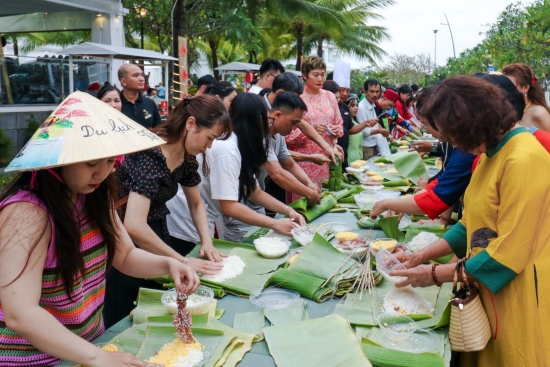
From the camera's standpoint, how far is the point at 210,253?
8.11 ft

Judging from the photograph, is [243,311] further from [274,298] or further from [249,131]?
[249,131]

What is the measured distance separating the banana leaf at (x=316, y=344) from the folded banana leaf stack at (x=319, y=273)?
0.96 feet

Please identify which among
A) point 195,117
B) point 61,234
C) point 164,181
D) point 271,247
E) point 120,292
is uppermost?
point 195,117

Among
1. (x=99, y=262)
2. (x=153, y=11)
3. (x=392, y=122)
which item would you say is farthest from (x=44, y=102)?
(x=99, y=262)

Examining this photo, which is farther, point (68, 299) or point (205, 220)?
point (205, 220)

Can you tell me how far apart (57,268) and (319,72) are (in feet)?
12.6

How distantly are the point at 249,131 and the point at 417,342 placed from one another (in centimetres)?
152

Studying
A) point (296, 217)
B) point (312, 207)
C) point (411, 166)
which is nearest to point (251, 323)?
point (296, 217)

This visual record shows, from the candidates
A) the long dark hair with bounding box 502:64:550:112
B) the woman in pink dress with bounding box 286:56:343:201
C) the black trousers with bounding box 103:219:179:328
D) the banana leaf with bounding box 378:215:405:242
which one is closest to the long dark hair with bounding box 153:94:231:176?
the black trousers with bounding box 103:219:179:328

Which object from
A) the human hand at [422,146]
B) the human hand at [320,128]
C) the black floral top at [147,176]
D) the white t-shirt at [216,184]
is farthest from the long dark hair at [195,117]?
the human hand at [422,146]

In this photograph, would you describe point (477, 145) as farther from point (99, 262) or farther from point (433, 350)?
point (99, 262)

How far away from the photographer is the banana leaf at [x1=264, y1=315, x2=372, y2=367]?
1599mm

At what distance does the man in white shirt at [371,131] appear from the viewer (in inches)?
260

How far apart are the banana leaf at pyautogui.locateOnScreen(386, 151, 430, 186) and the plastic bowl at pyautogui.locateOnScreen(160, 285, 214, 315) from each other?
284cm
